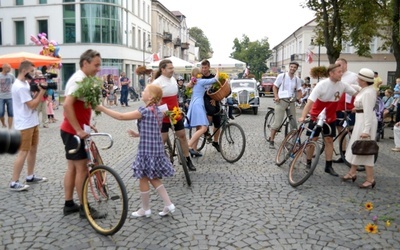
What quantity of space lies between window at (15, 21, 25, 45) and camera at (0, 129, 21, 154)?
4508 centimetres

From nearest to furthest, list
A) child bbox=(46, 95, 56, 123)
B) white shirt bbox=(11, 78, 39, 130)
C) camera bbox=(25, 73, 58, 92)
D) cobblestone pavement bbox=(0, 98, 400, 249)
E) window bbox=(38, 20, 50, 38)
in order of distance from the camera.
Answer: cobblestone pavement bbox=(0, 98, 400, 249) → camera bbox=(25, 73, 58, 92) → white shirt bbox=(11, 78, 39, 130) → child bbox=(46, 95, 56, 123) → window bbox=(38, 20, 50, 38)

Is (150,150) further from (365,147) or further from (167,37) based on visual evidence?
(167,37)

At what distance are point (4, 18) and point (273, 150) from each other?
4129cm

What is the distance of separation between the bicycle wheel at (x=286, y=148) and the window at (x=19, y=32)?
41.0m

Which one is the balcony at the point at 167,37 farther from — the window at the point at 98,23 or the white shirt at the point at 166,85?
the white shirt at the point at 166,85

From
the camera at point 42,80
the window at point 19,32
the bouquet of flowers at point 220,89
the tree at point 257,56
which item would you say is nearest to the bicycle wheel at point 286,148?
the bouquet of flowers at point 220,89

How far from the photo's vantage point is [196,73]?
754cm

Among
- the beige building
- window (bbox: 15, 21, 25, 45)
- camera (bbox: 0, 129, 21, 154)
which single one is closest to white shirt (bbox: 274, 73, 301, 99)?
camera (bbox: 0, 129, 21, 154)

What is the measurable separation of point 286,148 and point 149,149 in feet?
11.4

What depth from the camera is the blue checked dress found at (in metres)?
4.58

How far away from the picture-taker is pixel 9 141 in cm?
147

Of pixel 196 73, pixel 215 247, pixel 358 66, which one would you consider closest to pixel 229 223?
pixel 215 247

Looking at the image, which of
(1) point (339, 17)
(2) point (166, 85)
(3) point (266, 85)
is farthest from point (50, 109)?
(3) point (266, 85)

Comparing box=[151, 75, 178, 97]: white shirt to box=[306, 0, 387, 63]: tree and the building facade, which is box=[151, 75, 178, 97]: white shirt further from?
the building facade
